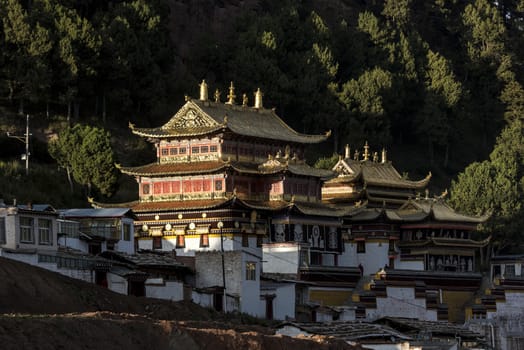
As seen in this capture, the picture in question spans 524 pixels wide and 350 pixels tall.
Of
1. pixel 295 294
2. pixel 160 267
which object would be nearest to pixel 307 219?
pixel 295 294

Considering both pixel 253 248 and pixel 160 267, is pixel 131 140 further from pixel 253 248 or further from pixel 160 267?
pixel 160 267

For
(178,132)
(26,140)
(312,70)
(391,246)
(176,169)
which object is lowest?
(391,246)

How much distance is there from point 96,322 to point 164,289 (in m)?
28.0

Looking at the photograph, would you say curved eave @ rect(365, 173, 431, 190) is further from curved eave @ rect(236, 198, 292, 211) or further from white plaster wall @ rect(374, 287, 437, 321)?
white plaster wall @ rect(374, 287, 437, 321)

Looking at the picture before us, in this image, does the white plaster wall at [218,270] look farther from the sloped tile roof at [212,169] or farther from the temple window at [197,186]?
the temple window at [197,186]

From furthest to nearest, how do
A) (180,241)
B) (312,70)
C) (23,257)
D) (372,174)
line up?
(312,70) < (372,174) < (180,241) < (23,257)

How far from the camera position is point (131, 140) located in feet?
419

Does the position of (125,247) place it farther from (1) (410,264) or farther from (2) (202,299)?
(1) (410,264)

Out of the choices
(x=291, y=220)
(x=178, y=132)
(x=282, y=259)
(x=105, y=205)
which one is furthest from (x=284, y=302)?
(x=178, y=132)

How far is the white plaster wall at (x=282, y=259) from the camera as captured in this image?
99.3 metres

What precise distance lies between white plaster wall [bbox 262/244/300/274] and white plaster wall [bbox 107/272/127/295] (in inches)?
863

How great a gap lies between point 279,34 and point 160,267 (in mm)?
68297

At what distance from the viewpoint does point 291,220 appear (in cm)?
10500

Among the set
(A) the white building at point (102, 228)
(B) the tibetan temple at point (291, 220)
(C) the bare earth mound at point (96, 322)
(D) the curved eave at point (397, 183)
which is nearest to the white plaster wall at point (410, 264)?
(B) the tibetan temple at point (291, 220)
